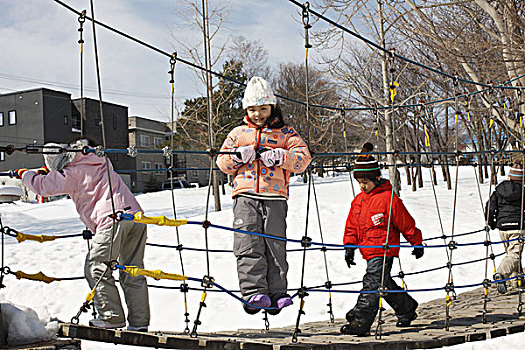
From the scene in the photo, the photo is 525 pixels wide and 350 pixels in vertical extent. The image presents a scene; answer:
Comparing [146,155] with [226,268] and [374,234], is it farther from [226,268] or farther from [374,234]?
[374,234]

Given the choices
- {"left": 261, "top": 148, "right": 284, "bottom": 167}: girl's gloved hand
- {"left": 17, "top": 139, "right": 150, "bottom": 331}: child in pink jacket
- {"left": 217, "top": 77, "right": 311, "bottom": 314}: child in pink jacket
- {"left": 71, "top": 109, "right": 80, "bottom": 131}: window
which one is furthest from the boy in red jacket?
{"left": 71, "top": 109, "right": 80, "bottom": 131}: window

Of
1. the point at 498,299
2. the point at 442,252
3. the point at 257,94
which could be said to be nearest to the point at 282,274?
the point at 257,94

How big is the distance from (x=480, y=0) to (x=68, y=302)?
6.12m

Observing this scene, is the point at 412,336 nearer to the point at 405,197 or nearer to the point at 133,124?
the point at 405,197

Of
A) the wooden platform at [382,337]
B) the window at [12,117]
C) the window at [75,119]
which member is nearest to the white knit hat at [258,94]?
the wooden platform at [382,337]

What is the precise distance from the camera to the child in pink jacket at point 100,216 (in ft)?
10.8

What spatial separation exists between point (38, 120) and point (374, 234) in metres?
27.6

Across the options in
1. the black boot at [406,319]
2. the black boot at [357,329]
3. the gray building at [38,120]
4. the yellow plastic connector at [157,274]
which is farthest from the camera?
the gray building at [38,120]

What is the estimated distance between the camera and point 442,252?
8211 millimetres

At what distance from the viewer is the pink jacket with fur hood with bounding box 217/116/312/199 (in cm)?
340

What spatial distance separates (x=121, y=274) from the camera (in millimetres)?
3510

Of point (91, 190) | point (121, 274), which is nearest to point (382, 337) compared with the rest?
point (121, 274)

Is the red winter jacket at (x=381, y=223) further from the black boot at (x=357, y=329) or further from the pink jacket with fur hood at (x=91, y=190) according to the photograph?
the pink jacket with fur hood at (x=91, y=190)

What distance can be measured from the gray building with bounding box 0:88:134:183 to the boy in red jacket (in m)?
25.1
